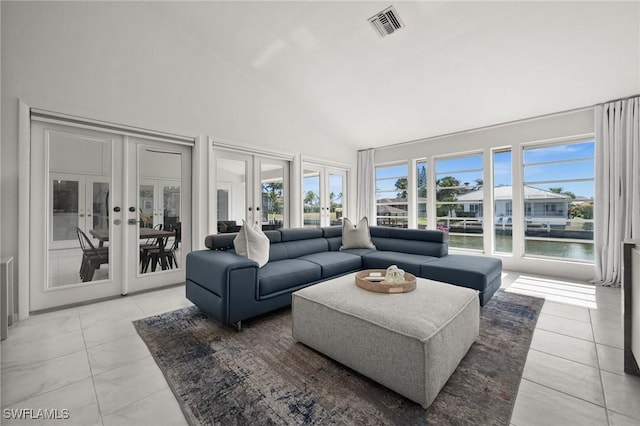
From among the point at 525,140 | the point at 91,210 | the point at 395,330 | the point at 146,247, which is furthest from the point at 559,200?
the point at 91,210

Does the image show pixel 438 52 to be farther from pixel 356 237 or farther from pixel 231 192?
pixel 231 192

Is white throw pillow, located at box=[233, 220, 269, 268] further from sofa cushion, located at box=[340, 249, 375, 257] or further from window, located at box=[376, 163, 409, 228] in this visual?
window, located at box=[376, 163, 409, 228]

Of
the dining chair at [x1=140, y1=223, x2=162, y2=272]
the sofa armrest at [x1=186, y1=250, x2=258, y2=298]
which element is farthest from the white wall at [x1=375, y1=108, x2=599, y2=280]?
the dining chair at [x1=140, y1=223, x2=162, y2=272]

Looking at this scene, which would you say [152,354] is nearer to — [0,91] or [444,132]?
[0,91]

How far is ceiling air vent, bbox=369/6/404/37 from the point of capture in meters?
2.90

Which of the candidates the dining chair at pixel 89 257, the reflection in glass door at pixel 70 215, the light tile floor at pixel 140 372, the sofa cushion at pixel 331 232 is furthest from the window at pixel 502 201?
the dining chair at pixel 89 257

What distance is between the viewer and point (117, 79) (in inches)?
122

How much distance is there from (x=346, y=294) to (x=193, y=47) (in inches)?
152

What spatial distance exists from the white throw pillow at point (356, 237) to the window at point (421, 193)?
1894mm

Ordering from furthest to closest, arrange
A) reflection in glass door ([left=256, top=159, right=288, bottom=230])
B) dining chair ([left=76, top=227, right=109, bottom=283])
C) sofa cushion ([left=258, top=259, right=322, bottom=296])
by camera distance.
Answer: reflection in glass door ([left=256, top=159, right=288, bottom=230])
dining chair ([left=76, top=227, right=109, bottom=283])
sofa cushion ([left=258, top=259, right=322, bottom=296])

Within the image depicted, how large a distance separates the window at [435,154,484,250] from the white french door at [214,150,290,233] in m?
3.10

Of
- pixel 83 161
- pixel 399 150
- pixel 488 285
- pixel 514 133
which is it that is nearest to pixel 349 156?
pixel 399 150

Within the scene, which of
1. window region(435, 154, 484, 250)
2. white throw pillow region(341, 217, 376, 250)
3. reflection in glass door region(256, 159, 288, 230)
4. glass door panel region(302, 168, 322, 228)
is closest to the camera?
white throw pillow region(341, 217, 376, 250)

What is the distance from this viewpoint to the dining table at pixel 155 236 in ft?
10.4
